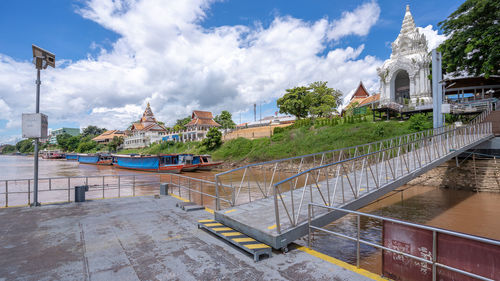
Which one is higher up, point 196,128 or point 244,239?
point 196,128

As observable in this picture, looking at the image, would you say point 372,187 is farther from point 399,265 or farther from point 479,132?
point 479,132

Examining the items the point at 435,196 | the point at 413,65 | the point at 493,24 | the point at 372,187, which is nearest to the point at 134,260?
the point at 372,187

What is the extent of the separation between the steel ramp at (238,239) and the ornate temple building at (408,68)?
110 ft

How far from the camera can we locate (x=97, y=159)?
58281mm

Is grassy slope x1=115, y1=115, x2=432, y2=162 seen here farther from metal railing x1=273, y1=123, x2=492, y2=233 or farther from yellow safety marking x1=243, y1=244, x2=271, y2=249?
yellow safety marking x1=243, y1=244, x2=271, y2=249

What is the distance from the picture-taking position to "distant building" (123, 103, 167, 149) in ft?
264

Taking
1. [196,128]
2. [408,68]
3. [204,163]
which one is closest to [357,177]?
[204,163]

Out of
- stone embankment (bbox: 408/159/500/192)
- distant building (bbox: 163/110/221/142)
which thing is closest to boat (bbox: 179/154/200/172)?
stone embankment (bbox: 408/159/500/192)

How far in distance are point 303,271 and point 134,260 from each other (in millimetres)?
3088

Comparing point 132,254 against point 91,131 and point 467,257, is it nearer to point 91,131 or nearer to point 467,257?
point 467,257

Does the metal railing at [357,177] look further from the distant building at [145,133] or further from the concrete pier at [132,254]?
the distant building at [145,133]

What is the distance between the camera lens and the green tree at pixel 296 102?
45.7m

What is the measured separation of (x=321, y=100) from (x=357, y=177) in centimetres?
3625

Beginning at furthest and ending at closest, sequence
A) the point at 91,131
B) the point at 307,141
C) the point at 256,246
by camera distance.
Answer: the point at 91,131
the point at 307,141
the point at 256,246
